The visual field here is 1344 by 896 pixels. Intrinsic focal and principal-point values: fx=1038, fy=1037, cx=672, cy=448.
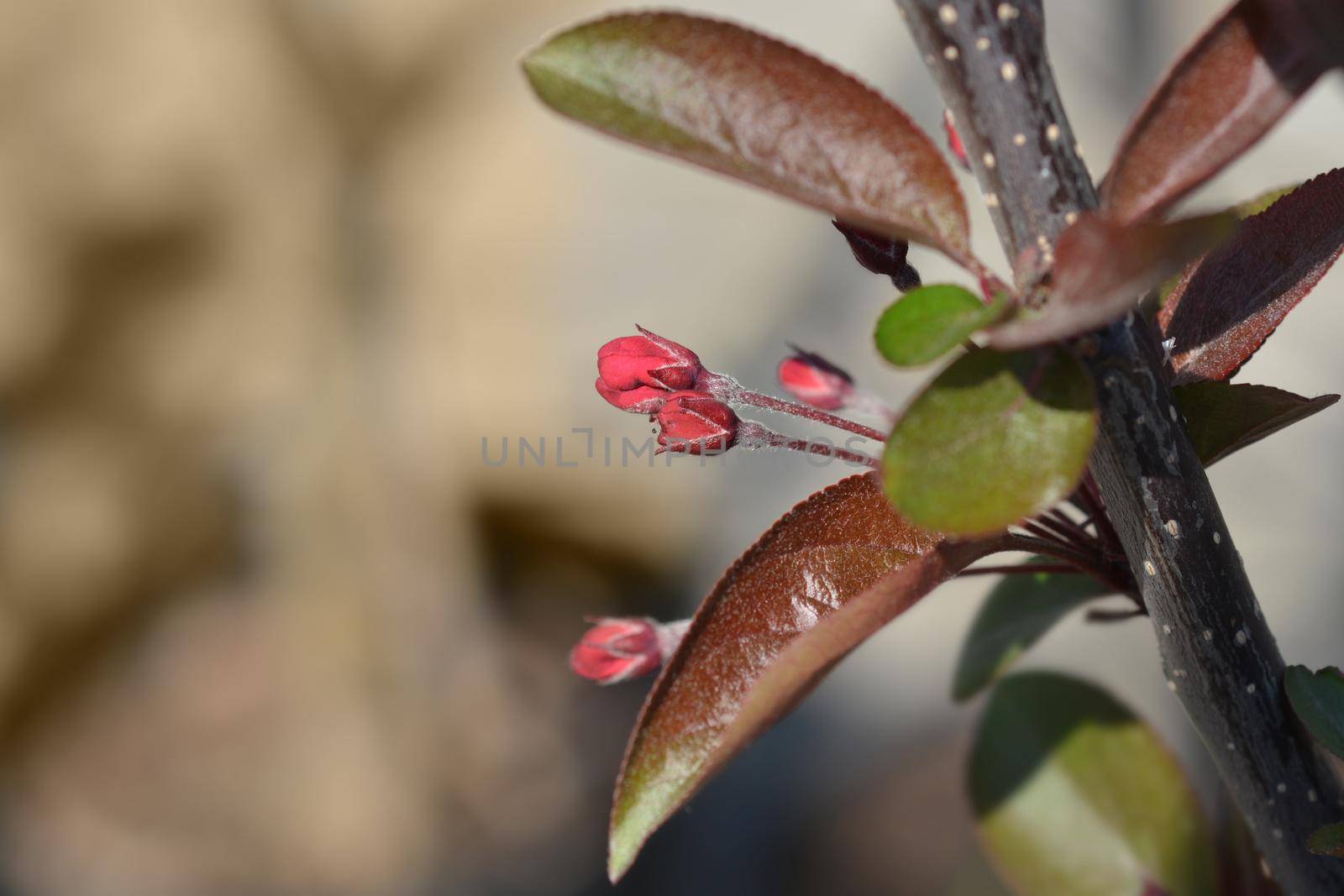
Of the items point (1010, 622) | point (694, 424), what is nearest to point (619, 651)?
point (694, 424)

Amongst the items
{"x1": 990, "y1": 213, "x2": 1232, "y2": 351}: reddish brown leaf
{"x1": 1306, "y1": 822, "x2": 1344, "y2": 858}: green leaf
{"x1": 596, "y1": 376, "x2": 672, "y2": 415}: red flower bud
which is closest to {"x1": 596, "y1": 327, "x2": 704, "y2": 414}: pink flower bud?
{"x1": 596, "y1": 376, "x2": 672, "y2": 415}: red flower bud

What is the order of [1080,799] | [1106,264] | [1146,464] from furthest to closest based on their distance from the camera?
[1080,799]
[1146,464]
[1106,264]

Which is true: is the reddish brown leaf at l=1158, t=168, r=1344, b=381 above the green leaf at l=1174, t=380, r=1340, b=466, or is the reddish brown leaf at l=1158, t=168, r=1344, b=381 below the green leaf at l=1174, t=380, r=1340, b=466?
above

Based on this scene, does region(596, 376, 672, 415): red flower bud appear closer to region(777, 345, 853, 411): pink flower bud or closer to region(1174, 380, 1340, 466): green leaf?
region(777, 345, 853, 411): pink flower bud

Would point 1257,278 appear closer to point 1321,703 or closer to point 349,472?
point 1321,703

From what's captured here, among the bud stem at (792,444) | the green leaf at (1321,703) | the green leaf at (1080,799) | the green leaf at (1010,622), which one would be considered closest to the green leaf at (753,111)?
the bud stem at (792,444)
